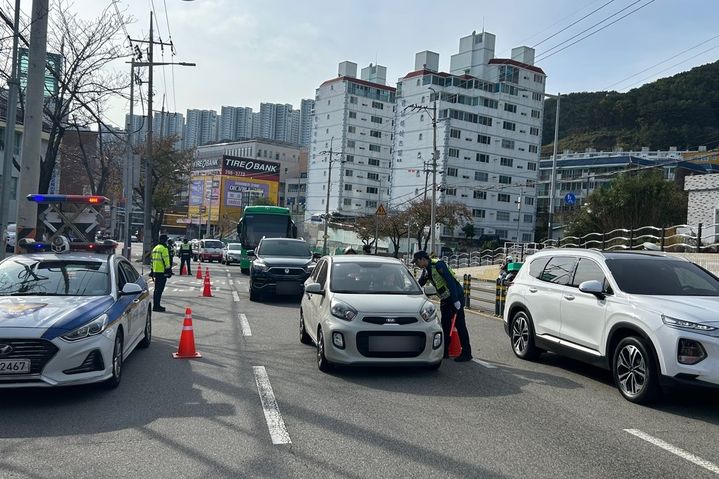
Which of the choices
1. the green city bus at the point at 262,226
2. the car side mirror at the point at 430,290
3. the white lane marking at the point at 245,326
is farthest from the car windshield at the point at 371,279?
the green city bus at the point at 262,226

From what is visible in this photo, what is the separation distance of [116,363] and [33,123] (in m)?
8.81

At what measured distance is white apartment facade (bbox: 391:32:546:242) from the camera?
85438 mm

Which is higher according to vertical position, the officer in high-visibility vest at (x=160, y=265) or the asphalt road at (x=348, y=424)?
the officer in high-visibility vest at (x=160, y=265)

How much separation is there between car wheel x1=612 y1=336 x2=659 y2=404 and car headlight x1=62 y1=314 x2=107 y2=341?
5.78 meters

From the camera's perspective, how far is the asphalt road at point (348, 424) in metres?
4.95

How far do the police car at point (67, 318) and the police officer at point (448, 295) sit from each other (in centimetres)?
418

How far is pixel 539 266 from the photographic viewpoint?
9797 mm

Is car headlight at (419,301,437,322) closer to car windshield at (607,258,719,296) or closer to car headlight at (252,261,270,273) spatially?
car windshield at (607,258,719,296)

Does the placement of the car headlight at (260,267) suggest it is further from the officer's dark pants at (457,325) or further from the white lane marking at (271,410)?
the white lane marking at (271,410)

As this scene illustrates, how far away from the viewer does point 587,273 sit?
8523 mm

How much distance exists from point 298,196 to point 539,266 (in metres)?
119

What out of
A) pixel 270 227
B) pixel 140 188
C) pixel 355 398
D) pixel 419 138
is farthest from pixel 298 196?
pixel 355 398

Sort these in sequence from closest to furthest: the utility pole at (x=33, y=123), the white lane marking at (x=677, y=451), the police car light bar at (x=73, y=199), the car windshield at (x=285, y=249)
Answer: the white lane marking at (x=677, y=451) → the police car light bar at (x=73, y=199) → the utility pole at (x=33, y=123) → the car windshield at (x=285, y=249)

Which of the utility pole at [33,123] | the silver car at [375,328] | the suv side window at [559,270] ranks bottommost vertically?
the silver car at [375,328]
